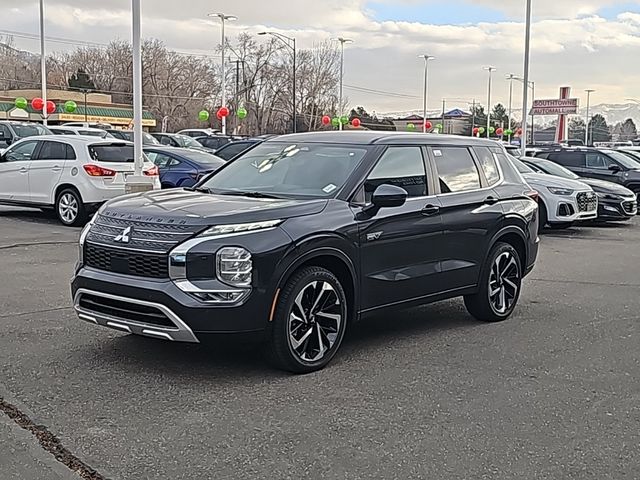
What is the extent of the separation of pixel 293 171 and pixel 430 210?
3.88 feet

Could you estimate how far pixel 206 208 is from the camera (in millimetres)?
5742

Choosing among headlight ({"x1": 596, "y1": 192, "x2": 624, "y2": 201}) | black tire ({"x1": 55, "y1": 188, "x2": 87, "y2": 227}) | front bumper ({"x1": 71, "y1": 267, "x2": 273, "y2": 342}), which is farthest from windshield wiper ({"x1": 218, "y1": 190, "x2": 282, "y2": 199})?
headlight ({"x1": 596, "y1": 192, "x2": 624, "y2": 201})

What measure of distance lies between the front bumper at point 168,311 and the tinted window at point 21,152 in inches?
402

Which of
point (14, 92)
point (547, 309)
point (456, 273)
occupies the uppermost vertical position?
point (14, 92)

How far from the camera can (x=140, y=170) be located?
1412 centimetres

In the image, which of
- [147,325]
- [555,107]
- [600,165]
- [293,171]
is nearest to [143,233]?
[147,325]

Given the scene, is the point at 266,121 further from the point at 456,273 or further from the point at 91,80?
the point at 456,273

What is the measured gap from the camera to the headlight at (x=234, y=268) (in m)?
5.38

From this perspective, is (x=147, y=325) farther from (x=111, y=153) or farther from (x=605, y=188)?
(x=605, y=188)

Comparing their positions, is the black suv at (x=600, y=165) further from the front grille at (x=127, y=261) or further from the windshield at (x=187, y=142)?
the front grille at (x=127, y=261)

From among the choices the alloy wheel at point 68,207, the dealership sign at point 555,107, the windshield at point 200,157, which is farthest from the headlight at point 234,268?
the dealership sign at point 555,107

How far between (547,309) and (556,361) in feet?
7.00

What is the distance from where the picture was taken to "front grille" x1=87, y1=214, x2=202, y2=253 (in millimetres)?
5398

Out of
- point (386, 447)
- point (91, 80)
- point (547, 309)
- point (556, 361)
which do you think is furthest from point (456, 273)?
point (91, 80)
